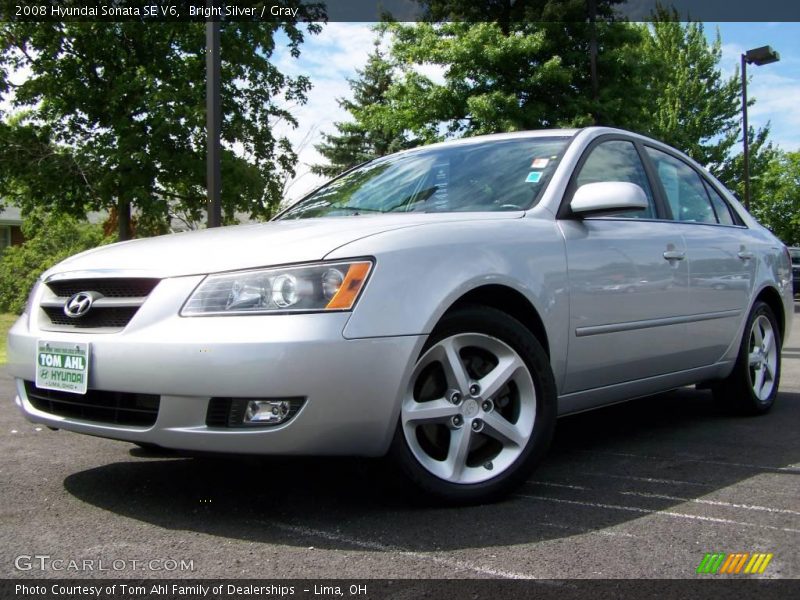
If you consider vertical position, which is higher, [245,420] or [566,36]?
[566,36]

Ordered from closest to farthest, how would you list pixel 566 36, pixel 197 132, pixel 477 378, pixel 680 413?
1. pixel 477 378
2. pixel 680 413
3. pixel 197 132
4. pixel 566 36

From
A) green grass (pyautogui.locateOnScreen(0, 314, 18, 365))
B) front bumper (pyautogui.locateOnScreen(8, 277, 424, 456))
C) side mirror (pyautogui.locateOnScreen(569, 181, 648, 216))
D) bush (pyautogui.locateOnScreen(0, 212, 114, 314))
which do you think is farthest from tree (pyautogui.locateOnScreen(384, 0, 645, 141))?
front bumper (pyautogui.locateOnScreen(8, 277, 424, 456))

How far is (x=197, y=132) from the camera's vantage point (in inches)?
639

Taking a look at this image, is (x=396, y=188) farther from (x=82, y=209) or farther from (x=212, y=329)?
(x=82, y=209)

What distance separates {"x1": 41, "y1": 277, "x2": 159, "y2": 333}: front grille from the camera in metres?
2.95

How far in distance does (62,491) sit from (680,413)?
148 inches

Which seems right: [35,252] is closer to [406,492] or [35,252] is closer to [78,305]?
[78,305]

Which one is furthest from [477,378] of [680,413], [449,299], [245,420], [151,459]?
[680,413]

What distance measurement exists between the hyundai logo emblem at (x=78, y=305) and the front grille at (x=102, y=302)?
2cm

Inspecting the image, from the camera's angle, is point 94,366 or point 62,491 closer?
point 94,366

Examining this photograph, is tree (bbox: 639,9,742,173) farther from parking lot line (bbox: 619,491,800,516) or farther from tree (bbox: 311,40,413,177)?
parking lot line (bbox: 619,491,800,516)

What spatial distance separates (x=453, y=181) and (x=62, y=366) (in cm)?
193

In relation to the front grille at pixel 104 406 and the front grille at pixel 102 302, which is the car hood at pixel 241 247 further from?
the front grille at pixel 104 406

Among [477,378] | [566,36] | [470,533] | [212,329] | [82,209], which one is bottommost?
[82,209]
